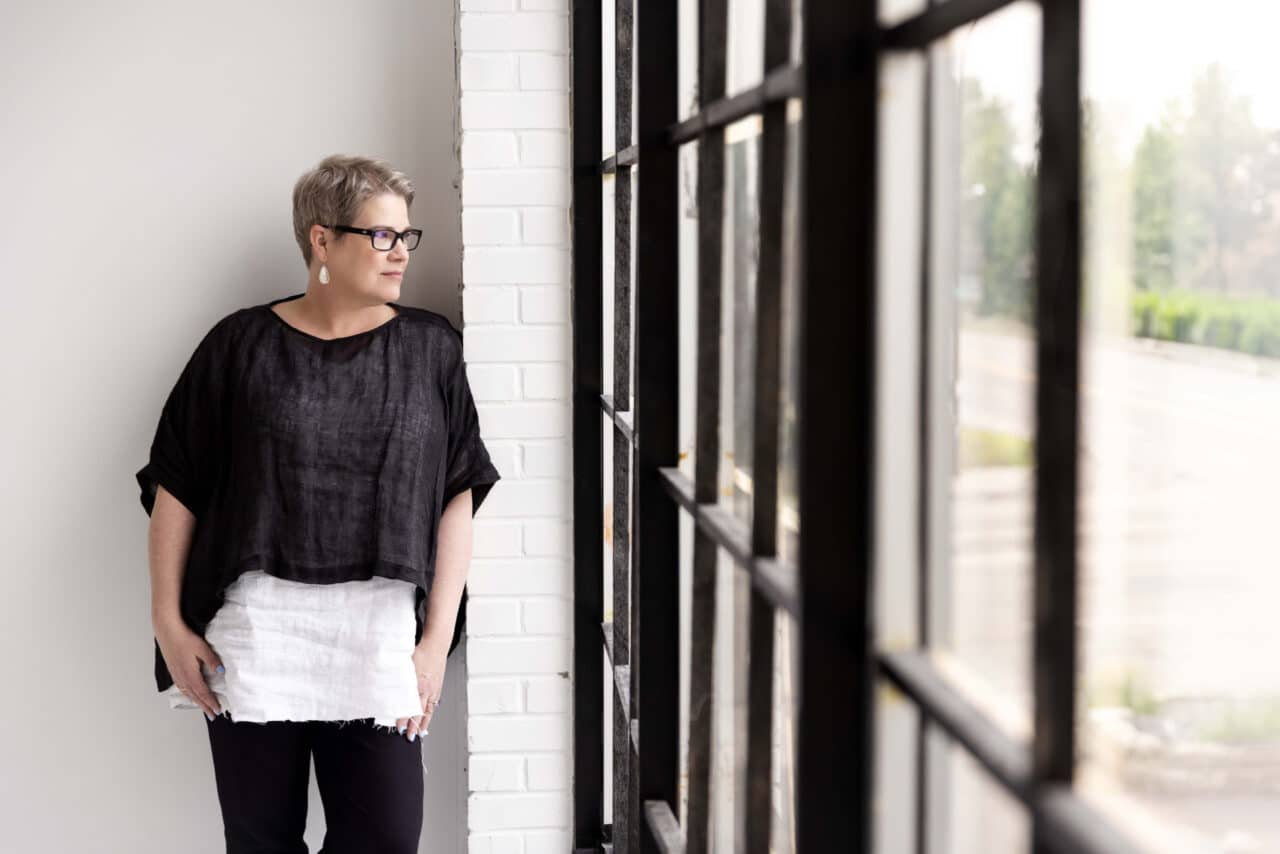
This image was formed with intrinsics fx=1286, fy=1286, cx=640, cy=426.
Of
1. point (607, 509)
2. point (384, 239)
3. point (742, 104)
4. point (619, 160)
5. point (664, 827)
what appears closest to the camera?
point (742, 104)

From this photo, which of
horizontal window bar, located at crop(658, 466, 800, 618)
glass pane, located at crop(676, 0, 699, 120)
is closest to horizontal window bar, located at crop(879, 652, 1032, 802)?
horizontal window bar, located at crop(658, 466, 800, 618)

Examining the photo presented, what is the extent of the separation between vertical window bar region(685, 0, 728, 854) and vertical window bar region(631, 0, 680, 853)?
0.14 m

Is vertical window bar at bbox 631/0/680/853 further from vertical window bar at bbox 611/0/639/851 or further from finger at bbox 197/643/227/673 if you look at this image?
finger at bbox 197/643/227/673

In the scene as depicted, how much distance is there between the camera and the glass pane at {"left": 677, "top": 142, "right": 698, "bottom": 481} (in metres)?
1.57

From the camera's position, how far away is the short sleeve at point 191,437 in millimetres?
2422

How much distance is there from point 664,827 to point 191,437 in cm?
131

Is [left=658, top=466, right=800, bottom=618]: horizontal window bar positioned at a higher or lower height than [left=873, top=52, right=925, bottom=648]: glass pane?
lower

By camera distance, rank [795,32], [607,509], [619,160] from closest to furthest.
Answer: [795,32]
[619,160]
[607,509]

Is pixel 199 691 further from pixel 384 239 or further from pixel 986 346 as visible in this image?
pixel 986 346

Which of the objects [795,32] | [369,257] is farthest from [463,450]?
[795,32]

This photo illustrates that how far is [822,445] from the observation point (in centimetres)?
84

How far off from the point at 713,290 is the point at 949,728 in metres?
0.73

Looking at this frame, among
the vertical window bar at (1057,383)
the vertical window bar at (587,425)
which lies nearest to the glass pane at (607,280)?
the vertical window bar at (587,425)

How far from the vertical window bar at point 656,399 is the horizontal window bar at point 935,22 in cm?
79
